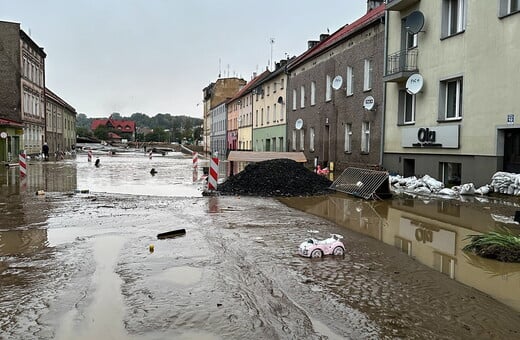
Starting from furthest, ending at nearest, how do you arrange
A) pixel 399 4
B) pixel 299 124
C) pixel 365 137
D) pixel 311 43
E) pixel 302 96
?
pixel 311 43 → pixel 302 96 → pixel 299 124 → pixel 365 137 → pixel 399 4

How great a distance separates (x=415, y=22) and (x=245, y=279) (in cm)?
1669

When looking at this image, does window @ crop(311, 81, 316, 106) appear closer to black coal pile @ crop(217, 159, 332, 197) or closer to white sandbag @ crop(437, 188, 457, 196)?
black coal pile @ crop(217, 159, 332, 197)

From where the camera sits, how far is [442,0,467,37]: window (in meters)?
17.2

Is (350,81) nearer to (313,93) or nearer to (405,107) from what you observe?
(405,107)

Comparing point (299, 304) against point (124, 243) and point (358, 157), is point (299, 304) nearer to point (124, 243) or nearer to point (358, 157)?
point (124, 243)

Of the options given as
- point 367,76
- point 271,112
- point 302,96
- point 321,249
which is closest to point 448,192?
point 321,249

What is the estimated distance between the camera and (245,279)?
5.59m

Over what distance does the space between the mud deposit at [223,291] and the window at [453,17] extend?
40.4 ft

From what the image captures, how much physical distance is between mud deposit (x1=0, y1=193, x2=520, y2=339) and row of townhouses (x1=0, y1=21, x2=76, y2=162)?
33.7 meters

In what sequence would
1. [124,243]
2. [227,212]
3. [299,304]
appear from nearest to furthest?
[299,304] → [124,243] → [227,212]

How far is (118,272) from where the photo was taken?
19.1ft

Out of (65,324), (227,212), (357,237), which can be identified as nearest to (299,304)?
(65,324)

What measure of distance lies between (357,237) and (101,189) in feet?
36.8

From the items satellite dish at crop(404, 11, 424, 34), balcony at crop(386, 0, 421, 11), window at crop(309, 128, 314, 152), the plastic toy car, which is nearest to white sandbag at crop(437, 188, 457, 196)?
satellite dish at crop(404, 11, 424, 34)
